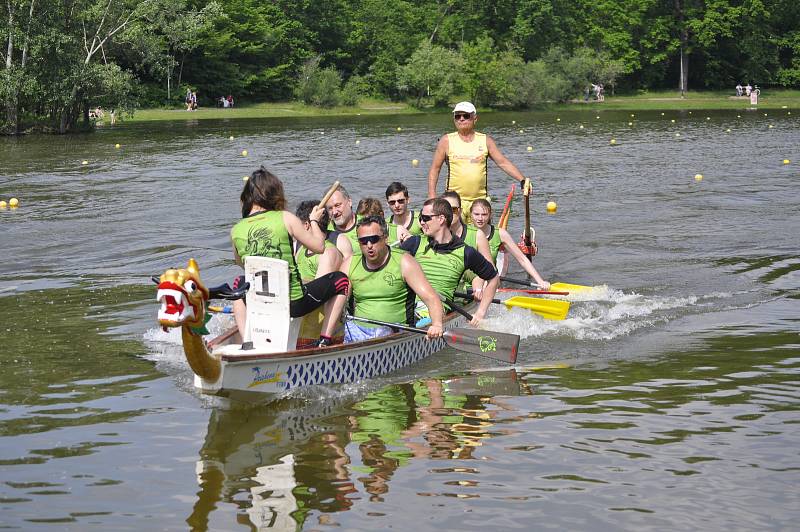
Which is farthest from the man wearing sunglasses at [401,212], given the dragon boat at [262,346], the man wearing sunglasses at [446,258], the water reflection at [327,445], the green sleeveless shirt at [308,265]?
the water reflection at [327,445]

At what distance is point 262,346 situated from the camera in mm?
8477

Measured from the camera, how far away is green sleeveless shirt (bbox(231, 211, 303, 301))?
8.10m

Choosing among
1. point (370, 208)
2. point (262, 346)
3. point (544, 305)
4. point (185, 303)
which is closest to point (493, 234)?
point (544, 305)

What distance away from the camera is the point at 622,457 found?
7.27m

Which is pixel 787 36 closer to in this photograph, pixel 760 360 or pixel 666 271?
pixel 666 271

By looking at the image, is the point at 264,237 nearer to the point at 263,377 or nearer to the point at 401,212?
the point at 263,377

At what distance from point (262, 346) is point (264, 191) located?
1289 millimetres

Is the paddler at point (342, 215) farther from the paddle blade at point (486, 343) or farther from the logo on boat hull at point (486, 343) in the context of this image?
the logo on boat hull at point (486, 343)

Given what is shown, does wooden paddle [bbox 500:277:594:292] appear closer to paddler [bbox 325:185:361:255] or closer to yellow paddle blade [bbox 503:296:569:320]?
yellow paddle blade [bbox 503:296:569:320]

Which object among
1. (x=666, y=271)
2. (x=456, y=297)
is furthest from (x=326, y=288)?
(x=666, y=271)

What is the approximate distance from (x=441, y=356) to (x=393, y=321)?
3.68 ft

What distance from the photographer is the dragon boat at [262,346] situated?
692cm

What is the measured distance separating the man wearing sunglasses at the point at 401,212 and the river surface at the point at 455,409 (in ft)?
4.54

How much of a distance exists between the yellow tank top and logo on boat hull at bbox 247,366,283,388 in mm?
4676
